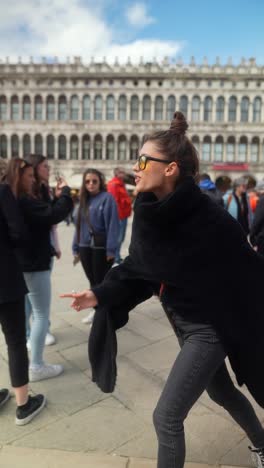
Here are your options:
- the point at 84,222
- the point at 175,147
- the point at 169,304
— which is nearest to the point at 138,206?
the point at 175,147

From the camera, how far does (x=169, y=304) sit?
80.2 inches

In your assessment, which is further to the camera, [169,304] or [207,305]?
[169,304]

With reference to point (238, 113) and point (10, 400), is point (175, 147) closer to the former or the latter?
point (10, 400)

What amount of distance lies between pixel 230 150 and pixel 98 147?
1799 cm

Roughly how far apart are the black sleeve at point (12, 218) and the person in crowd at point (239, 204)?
5059 mm

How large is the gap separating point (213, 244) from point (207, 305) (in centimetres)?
33

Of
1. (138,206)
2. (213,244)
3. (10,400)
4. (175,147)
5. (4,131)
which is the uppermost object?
(4,131)

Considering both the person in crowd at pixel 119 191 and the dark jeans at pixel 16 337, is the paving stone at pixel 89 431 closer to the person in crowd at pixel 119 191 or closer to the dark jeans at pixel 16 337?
the dark jeans at pixel 16 337

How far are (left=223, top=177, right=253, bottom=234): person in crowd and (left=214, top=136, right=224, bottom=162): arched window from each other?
42.8m

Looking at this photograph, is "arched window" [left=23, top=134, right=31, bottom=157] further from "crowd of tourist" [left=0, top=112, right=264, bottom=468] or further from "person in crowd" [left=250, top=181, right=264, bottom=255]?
"crowd of tourist" [left=0, top=112, right=264, bottom=468]

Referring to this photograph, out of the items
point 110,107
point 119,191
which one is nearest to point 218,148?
point 110,107

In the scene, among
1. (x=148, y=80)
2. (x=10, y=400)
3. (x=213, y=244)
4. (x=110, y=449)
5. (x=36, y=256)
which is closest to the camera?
(x=213, y=244)

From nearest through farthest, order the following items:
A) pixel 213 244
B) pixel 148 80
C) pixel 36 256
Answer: pixel 213 244, pixel 36 256, pixel 148 80

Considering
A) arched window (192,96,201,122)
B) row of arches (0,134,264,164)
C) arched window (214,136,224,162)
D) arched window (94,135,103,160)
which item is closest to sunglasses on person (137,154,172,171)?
row of arches (0,134,264,164)
